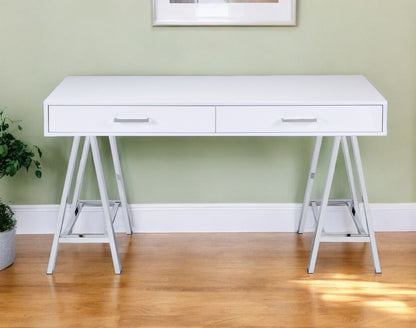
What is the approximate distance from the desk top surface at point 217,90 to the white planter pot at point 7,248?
0.75m

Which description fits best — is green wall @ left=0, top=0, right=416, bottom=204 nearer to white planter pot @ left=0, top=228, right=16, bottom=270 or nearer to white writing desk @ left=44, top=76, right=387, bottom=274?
white planter pot @ left=0, top=228, right=16, bottom=270

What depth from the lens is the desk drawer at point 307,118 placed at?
10.4 feet

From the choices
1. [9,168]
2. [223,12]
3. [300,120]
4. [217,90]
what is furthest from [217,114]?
[9,168]

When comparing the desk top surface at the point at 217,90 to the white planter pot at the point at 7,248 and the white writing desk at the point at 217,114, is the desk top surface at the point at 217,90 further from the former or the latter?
the white planter pot at the point at 7,248

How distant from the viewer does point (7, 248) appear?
11.6 feet

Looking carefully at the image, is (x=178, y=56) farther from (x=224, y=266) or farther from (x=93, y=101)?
(x=224, y=266)

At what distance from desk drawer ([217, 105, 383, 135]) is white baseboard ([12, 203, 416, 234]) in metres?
0.90

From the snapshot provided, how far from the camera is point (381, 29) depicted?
3812mm

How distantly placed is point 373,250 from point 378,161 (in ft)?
2.31

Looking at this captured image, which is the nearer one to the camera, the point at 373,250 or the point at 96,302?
the point at 96,302

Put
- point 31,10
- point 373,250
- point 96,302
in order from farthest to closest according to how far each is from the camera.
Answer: point 31,10, point 373,250, point 96,302

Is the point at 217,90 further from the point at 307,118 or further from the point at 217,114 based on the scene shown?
the point at 307,118

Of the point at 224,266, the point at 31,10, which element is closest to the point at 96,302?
the point at 224,266

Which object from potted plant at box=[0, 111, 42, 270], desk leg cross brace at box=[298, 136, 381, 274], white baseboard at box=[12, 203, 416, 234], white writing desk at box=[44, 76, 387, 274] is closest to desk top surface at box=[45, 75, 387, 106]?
white writing desk at box=[44, 76, 387, 274]
